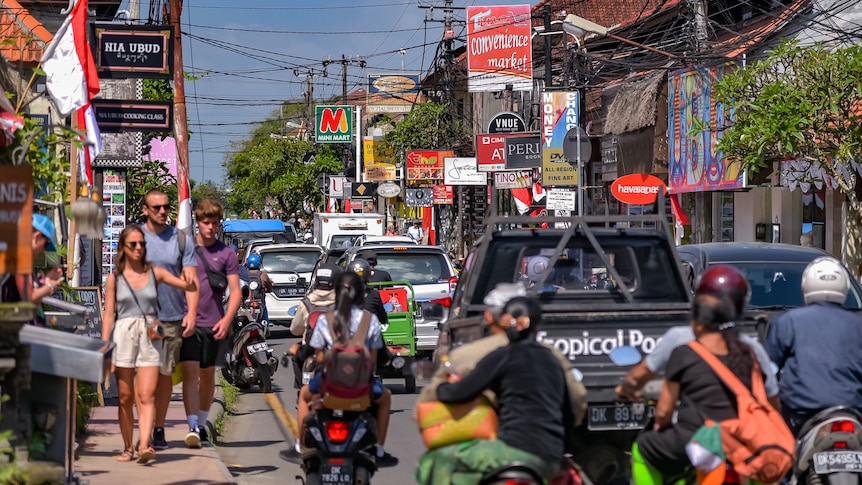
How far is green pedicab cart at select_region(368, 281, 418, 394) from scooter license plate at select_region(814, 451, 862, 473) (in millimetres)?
8388

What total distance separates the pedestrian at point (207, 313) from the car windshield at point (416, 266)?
7.88 m

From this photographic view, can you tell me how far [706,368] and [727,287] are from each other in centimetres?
40

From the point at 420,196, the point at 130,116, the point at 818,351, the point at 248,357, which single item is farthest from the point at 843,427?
the point at 420,196

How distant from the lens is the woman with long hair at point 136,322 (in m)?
9.48

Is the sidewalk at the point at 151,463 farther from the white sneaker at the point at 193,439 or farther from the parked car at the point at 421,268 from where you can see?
the parked car at the point at 421,268

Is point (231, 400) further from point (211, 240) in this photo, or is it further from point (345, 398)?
point (345, 398)

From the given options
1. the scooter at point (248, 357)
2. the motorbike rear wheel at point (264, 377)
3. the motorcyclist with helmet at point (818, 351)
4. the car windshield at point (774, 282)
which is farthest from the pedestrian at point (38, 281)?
the motorbike rear wheel at point (264, 377)

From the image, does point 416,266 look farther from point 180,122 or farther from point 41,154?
point 41,154

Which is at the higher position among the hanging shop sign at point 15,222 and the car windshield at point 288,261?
the hanging shop sign at point 15,222

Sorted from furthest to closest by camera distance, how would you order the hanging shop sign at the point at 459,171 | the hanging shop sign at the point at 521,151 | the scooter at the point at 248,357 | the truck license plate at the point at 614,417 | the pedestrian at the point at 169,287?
1. the hanging shop sign at the point at 459,171
2. the hanging shop sign at the point at 521,151
3. the scooter at the point at 248,357
4. the pedestrian at the point at 169,287
5. the truck license plate at the point at 614,417

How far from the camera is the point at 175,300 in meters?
9.95

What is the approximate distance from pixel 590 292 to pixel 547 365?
3.97m

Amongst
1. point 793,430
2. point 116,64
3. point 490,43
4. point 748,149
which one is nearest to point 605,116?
point 490,43

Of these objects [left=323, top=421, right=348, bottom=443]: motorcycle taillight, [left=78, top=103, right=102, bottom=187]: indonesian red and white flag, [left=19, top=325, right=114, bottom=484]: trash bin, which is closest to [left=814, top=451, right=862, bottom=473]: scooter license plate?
[left=323, top=421, right=348, bottom=443]: motorcycle taillight
